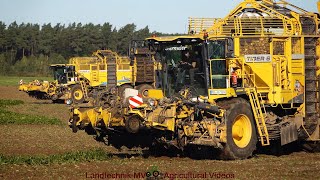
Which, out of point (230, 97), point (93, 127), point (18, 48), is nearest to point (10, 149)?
point (93, 127)

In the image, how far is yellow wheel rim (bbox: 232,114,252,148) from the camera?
46.9 ft

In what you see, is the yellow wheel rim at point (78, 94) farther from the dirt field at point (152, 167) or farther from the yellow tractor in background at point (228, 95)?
the yellow tractor in background at point (228, 95)

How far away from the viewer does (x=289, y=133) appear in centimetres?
1511

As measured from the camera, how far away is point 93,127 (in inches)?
555

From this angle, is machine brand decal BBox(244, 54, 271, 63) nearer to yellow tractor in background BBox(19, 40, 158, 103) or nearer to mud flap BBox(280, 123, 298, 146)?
mud flap BBox(280, 123, 298, 146)

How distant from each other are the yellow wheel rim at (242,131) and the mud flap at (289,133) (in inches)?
39.6

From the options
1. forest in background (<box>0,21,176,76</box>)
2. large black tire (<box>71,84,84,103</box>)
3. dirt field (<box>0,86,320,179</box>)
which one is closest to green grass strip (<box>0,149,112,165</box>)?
dirt field (<box>0,86,320,179</box>)

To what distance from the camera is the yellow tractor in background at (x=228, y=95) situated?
13680mm

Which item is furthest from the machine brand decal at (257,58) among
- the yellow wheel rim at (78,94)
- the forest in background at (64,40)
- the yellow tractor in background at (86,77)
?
the forest in background at (64,40)

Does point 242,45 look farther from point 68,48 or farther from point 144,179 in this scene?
point 68,48

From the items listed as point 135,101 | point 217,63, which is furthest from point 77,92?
point 135,101

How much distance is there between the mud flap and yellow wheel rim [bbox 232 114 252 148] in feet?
3.30

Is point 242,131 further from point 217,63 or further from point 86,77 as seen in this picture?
point 86,77

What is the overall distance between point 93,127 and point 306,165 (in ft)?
15.6
